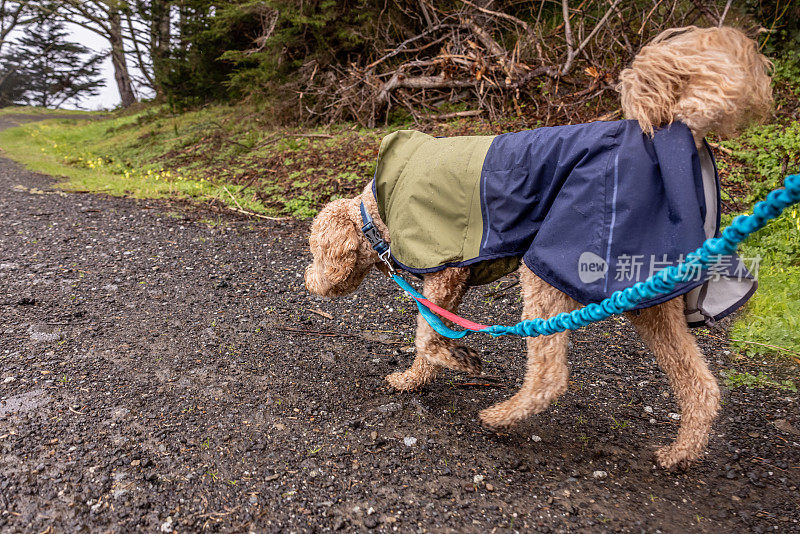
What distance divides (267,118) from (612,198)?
891cm

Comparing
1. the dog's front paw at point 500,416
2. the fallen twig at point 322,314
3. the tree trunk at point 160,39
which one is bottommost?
the dog's front paw at point 500,416

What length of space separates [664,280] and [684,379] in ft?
3.00

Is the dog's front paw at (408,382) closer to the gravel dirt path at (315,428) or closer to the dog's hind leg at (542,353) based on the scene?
the gravel dirt path at (315,428)

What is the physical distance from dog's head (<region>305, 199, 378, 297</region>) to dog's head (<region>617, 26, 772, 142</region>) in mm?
1440

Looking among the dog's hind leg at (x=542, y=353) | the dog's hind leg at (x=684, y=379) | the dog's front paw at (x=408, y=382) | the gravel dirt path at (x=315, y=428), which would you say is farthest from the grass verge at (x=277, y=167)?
the dog's front paw at (x=408, y=382)

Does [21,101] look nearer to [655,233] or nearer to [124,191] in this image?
[124,191]

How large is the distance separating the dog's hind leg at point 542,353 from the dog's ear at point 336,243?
0.92 metres

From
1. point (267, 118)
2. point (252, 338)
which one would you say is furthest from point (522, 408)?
point (267, 118)

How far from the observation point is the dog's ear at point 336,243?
2734 millimetres

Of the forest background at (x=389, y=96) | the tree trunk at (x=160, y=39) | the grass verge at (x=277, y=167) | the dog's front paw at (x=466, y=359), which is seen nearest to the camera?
the dog's front paw at (x=466, y=359)

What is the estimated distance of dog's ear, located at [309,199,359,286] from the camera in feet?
8.97

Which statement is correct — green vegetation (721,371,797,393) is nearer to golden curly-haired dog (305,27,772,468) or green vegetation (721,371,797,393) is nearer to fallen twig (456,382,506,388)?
golden curly-haired dog (305,27,772,468)

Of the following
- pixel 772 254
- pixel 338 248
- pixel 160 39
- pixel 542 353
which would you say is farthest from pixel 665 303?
pixel 160 39

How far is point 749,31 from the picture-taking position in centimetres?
614
